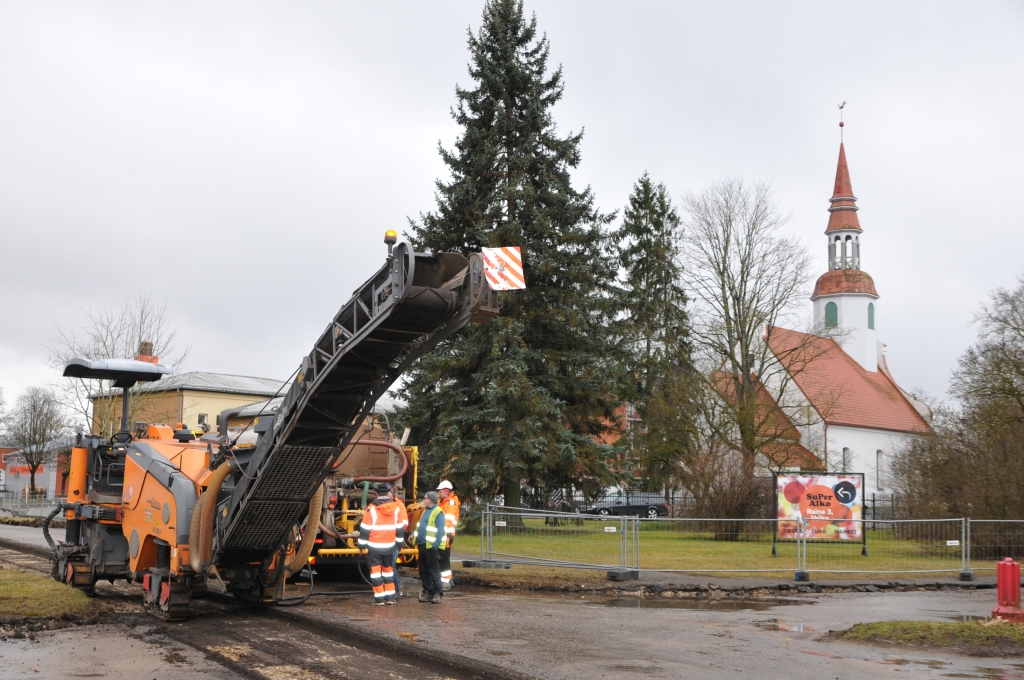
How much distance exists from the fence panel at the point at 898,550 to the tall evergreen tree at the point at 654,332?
451 inches

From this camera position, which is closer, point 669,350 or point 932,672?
point 932,672

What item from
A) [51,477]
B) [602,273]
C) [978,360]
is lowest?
[51,477]

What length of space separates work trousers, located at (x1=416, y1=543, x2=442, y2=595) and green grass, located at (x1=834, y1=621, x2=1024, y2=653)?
5.42 meters

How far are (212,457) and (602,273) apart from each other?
21256 millimetres

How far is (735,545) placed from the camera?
70.3ft

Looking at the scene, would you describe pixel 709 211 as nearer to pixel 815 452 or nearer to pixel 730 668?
pixel 815 452

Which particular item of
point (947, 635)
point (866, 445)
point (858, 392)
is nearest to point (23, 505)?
point (947, 635)

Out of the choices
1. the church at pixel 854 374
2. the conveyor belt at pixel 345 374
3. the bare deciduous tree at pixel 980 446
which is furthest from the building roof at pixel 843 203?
the conveyor belt at pixel 345 374

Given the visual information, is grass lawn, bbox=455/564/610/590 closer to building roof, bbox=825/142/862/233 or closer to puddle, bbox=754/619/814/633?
puddle, bbox=754/619/814/633

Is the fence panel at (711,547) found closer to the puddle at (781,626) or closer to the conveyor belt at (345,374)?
the puddle at (781,626)

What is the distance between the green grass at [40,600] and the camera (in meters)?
11.3

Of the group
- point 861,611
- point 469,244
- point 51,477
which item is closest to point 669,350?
point 469,244

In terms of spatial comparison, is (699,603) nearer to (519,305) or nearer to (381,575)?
(381,575)

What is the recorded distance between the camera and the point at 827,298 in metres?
69.9
